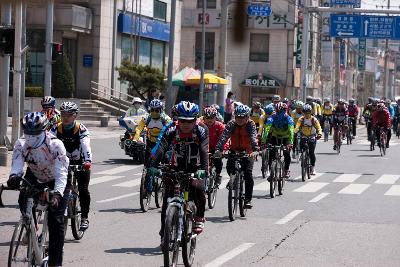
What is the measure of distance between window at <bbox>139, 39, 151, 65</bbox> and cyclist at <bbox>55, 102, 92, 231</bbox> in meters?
39.3

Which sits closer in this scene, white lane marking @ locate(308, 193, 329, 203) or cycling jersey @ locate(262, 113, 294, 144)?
white lane marking @ locate(308, 193, 329, 203)

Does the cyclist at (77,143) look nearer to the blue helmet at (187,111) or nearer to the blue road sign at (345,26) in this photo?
the blue helmet at (187,111)

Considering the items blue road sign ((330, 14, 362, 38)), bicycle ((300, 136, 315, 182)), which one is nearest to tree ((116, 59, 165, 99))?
blue road sign ((330, 14, 362, 38))

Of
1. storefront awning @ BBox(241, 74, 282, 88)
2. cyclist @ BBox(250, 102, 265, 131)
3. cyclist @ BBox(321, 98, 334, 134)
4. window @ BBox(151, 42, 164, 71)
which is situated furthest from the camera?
storefront awning @ BBox(241, 74, 282, 88)

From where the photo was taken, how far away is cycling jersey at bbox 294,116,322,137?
22328 mm

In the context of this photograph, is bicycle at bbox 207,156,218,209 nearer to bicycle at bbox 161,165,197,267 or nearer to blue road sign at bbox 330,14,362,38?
bicycle at bbox 161,165,197,267

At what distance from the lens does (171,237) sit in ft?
28.0

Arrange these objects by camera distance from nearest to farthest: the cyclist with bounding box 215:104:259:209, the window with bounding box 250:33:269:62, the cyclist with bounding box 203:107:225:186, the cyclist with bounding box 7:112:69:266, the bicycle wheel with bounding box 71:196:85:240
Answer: the window with bounding box 250:33:269:62 → the cyclist with bounding box 7:112:69:266 → the bicycle wheel with bounding box 71:196:85:240 → the cyclist with bounding box 215:104:259:209 → the cyclist with bounding box 203:107:225:186

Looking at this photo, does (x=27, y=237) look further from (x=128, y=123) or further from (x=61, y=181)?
(x=128, y=123)

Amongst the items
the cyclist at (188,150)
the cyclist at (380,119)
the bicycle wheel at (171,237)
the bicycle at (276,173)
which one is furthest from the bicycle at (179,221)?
the cyclist at (380,119)

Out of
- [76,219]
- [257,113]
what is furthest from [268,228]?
[257,113]

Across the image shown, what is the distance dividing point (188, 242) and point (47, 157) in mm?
2083

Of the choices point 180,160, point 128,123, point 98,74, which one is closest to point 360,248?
point 180,160

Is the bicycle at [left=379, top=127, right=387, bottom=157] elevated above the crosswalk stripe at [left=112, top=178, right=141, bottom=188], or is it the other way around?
the bicycle at [left=379, top=127, right=387, bottom=157]
